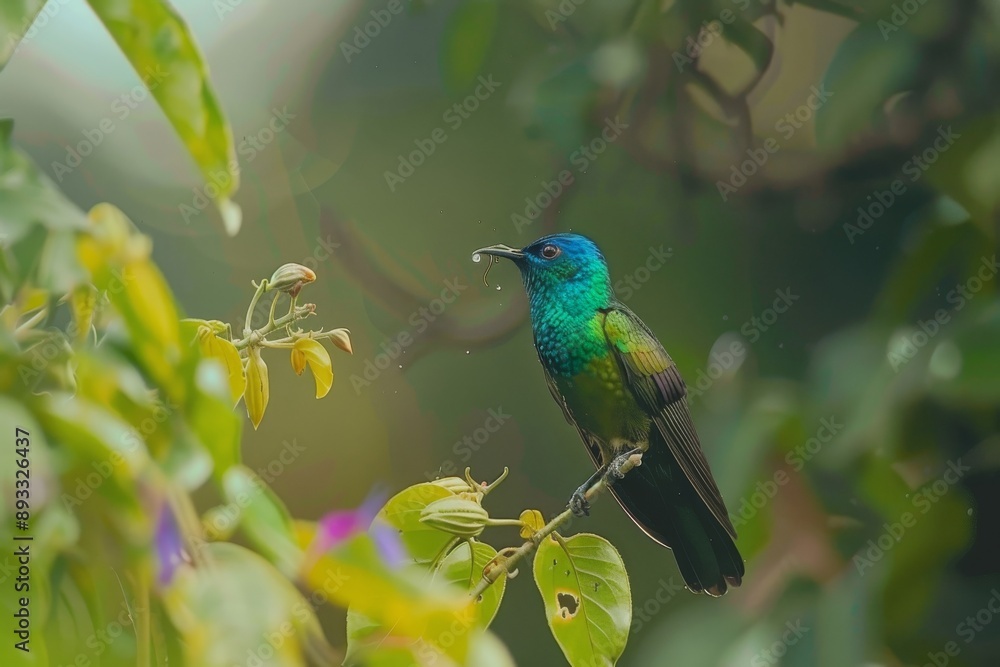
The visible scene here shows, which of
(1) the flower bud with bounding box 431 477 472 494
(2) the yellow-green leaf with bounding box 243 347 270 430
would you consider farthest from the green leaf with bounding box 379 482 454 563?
(2) the yellow-green leaf with bounding box 243 347 270 430

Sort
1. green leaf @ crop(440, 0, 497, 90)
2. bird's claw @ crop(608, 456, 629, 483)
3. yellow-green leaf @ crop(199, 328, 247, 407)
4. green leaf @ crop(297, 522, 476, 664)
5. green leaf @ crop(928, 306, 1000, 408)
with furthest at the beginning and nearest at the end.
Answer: green leaf @ crop(440, 0, 497, 90) → bird's claw @ crop(608, 456, 629, 483) → green leaf @ crop(928, 306, 1000, 408) → yellow-green leaf @ crop(199, 328, 247, 407) → green leaf @ crop(297, 522, 476, 664)

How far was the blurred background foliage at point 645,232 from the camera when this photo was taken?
943 mm

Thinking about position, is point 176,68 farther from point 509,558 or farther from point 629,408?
point 629,408

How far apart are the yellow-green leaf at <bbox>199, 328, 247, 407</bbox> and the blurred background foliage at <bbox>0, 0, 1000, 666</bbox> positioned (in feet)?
1.22

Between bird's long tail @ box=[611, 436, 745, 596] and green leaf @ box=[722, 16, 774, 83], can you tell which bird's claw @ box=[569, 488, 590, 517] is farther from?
green leaf @ box=[722, 16, 774, 83]

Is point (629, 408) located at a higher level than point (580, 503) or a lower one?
higher

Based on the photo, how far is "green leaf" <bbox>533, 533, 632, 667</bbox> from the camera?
28.4 inches

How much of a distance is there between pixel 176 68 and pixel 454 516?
0.41m

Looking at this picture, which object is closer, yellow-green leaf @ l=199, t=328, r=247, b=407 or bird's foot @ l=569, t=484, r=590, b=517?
yellow-green leaf @ l=199, t=328, r=247, b=407

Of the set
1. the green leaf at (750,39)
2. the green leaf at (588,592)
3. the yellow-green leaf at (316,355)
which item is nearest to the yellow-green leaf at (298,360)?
the yellow-green leaf at (316,355)

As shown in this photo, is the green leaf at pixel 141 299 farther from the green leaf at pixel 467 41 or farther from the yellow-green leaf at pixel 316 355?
the green leaf at pixel 467 41

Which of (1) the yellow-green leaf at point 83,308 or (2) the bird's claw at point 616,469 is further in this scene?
(2) the bird's claw at point 616,469

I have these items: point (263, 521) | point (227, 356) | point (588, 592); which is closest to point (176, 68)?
point (263, 521)

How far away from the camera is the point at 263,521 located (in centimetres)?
25
